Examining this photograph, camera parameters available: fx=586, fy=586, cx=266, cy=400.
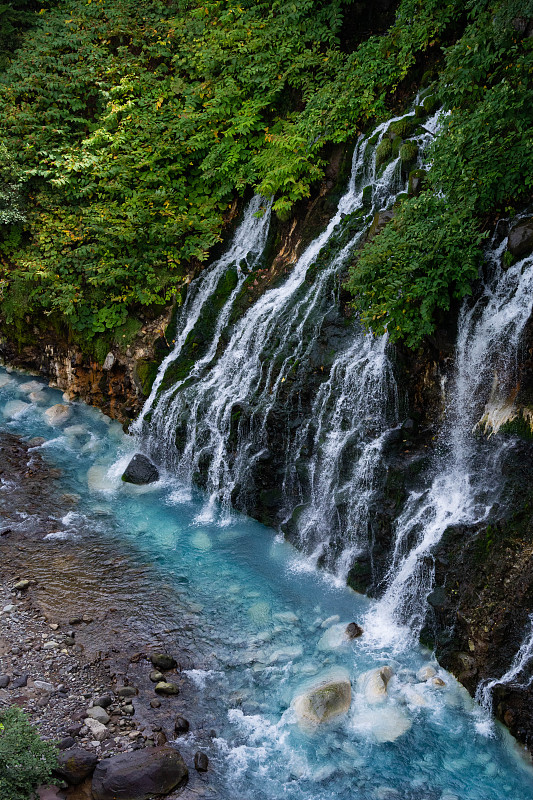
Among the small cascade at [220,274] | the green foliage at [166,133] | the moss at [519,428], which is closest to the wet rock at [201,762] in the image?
the moss at [519,428]

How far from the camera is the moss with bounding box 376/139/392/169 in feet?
34.9

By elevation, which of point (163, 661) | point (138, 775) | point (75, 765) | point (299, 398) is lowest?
point (75, 765)

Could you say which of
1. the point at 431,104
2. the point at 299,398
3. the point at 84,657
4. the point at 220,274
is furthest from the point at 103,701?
the point at 431,104

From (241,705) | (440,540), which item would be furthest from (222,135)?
(241,705)

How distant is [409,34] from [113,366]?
8.90m

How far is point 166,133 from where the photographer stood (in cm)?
1365

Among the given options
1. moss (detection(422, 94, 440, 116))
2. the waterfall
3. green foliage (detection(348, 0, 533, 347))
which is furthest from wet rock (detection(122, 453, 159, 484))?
moss (detection(422, 94, 440, 116))

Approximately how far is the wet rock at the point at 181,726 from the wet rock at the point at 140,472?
215 inches

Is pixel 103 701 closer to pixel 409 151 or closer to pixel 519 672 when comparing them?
pixel 519 672

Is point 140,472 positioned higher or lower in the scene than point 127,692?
higher

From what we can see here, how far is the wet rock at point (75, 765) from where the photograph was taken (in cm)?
592

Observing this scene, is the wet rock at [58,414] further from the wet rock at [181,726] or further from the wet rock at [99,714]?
the wet rock at [181,726]

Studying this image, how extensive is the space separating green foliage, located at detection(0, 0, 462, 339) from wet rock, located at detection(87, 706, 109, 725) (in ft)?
27.6

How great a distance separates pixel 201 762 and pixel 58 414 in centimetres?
930
